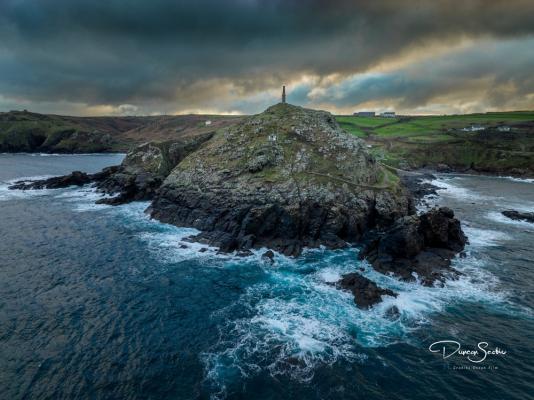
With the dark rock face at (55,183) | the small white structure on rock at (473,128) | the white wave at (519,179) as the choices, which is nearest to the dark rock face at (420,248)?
the dark rock face at (55,183)

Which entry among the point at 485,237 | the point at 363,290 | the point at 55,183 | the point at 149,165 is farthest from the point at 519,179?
the point at 55,183

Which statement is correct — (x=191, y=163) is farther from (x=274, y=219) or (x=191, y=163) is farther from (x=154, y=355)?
(x=154, y=355)

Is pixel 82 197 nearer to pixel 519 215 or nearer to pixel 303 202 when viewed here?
pixel 303 202

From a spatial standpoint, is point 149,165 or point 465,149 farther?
point 465,149

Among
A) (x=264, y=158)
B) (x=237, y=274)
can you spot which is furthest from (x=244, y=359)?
(x=264, y=158)

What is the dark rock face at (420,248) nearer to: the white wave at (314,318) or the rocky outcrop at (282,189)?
the white wave at (314,318)

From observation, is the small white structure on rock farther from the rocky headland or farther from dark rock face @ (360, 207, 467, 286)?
dark rock face @ (360, 207, 467, 286)
